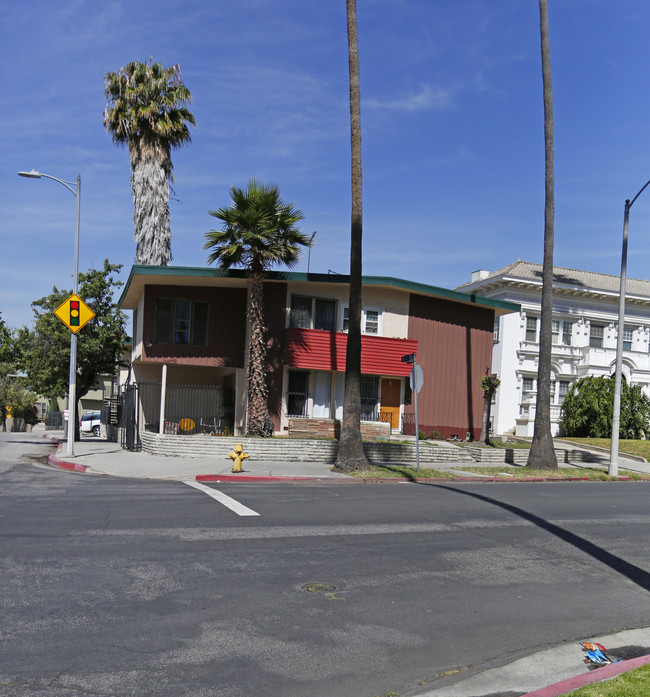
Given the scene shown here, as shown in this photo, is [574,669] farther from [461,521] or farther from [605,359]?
[605,359]

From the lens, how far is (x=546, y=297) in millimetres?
23078

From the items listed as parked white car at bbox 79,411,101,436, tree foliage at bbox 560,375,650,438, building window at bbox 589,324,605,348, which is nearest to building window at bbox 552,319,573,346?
building window at bbox 589,324,605,348

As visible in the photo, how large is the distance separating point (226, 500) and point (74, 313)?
11.1 metres

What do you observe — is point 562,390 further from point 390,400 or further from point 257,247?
point 257,247

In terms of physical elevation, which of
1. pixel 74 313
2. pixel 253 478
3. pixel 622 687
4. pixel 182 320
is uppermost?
pixel 182 320

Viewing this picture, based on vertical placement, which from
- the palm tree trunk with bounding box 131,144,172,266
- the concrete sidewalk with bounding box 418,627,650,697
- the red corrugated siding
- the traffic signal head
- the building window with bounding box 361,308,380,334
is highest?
the palm tree trunk with bounding box 131,144,172,266

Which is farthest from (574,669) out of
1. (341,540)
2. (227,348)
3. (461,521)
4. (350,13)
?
(227,348)

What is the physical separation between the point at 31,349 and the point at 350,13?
2195 cm

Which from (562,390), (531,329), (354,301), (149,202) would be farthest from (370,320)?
(562,390)

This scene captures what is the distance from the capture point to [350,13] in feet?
66.7

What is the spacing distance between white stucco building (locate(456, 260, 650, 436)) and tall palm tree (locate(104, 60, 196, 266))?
18.5m

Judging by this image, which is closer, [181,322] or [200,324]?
[181,322]

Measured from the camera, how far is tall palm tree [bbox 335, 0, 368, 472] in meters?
19.7

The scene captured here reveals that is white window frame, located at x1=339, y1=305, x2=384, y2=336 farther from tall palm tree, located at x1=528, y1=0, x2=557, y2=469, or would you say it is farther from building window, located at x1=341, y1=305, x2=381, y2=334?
tall palm tree, located at x1=528, y1=0, x2=557, y2=469
